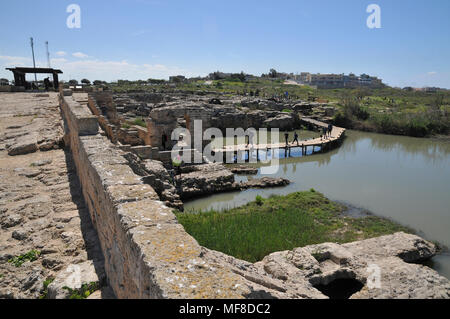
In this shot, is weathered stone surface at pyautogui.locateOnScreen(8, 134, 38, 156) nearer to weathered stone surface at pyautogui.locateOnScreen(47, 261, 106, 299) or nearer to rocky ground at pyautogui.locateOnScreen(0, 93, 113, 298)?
rocky ground at pyautogui.locateOnScreen(0, 93, 113, 298)

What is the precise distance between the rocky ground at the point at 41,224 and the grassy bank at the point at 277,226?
4.37 m

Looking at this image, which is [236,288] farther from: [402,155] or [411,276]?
[402,155]

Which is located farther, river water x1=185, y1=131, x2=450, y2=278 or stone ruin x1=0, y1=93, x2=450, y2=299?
river water x1=185, y1=131, x2=450, y2=278

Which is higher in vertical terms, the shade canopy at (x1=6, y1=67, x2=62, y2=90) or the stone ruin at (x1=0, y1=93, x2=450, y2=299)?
the shade canopy at (x1=6, y1=67, x2=62, y2=90)

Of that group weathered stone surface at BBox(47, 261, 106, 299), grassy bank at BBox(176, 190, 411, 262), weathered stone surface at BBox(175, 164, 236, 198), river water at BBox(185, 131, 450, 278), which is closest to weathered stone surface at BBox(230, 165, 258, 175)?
river water at BBox(185, 131, 450, 278)

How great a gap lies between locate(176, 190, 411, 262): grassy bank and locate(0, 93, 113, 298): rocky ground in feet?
14.3

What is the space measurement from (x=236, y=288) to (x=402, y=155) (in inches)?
1004

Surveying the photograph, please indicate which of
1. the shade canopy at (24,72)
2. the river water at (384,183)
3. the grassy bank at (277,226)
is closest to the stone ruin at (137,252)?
the grassy bank at (277,226)

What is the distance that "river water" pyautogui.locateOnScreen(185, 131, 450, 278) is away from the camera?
1249cm

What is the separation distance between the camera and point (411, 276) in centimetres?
680

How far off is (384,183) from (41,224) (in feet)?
54.1

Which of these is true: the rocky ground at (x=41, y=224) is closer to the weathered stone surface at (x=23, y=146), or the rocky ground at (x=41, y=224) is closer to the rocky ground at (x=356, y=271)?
the weathered stone surface at (x=23, y=146)

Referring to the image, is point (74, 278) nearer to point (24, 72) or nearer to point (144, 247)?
point (144, 247)

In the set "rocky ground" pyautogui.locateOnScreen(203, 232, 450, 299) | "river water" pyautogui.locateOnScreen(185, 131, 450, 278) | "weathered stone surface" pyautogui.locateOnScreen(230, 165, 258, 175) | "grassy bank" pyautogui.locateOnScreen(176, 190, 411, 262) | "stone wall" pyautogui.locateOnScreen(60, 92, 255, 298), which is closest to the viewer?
"stone wall" pyautogui.locateOnScreen(60, 92, 255, 298)
